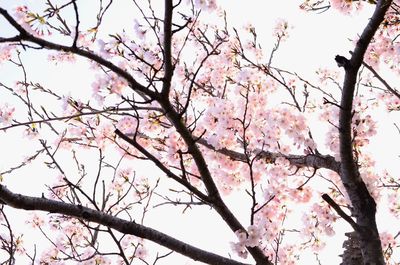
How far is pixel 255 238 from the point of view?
2.79 m

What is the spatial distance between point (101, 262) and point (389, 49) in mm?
4876

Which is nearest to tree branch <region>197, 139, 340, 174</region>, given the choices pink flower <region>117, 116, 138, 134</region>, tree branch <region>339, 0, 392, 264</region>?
tree branch <region>339, 0, 392, 264</region>

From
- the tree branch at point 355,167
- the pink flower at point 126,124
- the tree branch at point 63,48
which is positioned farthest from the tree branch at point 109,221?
the pink flower at point 126,124

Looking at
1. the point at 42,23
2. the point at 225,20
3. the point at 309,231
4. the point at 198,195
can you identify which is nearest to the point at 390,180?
the point at 309,231

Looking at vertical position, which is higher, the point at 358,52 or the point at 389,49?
the point at 389,49

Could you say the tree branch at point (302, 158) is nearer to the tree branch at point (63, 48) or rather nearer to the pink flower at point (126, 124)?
the pink flower at point (126, 124)

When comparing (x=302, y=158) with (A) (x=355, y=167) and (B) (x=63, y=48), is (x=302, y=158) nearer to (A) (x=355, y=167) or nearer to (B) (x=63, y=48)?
(A) (x=355, y=167)

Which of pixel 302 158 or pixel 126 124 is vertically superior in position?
pixel 126 124

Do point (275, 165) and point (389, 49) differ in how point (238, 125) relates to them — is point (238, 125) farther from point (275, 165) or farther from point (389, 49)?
point (389, 49)

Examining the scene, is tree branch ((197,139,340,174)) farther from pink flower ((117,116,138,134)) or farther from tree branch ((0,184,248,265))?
tree branch ((0,184,248,265))

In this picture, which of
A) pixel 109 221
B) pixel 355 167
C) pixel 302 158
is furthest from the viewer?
pixel 302 158

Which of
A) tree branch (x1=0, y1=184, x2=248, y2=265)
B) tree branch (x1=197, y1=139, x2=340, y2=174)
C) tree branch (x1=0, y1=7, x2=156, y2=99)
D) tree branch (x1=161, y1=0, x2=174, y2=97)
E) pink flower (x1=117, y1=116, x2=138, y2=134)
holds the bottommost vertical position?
tree branch (x1=0, y1=184, x2=248, y2=265)

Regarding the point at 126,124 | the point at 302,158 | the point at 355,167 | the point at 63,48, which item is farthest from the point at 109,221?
the point at 126,124

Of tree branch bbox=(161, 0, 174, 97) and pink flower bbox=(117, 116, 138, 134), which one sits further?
pink flower bbox=(117, 116, 138, 134)
